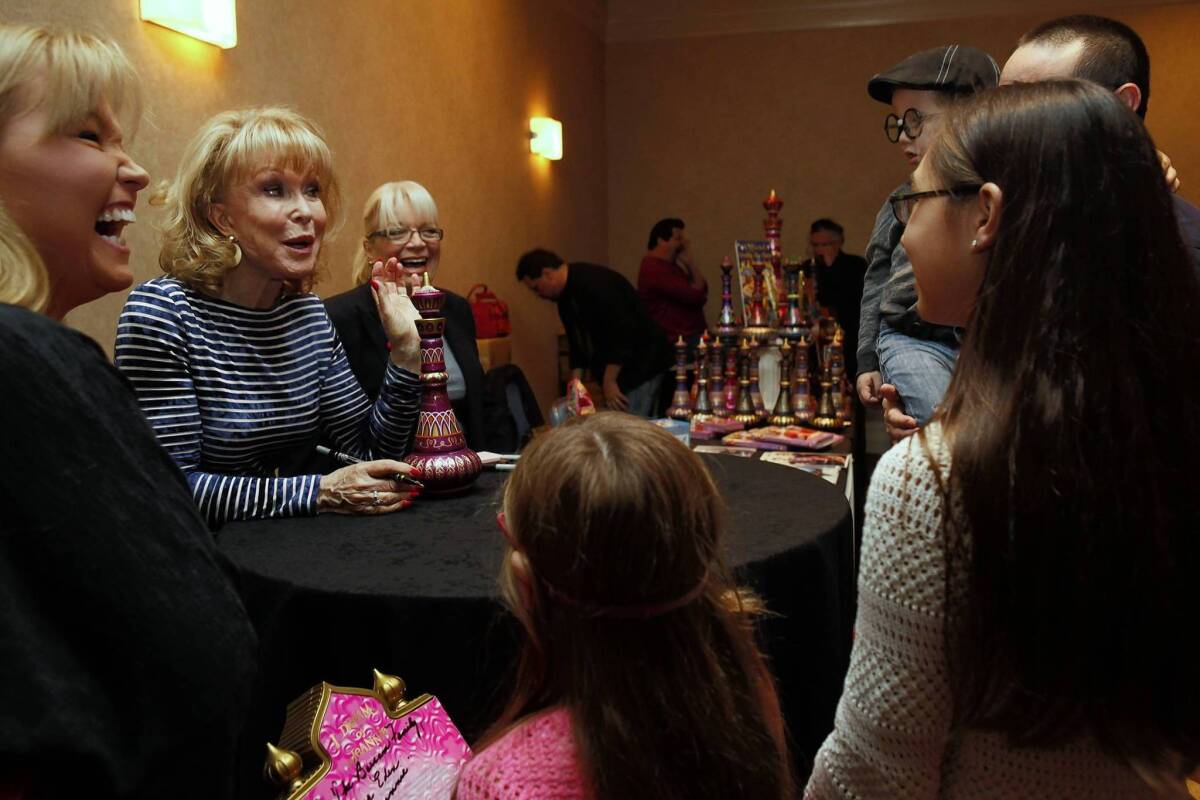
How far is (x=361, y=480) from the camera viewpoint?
191 cm

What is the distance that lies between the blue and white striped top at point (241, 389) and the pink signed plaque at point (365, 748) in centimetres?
88

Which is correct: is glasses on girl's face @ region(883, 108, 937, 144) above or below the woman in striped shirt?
above

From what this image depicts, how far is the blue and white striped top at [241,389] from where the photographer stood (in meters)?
1.82

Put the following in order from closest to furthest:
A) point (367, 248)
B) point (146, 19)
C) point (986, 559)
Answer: point (986, 559), point (146, 19), point (367, 248)

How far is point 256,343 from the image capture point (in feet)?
6.56

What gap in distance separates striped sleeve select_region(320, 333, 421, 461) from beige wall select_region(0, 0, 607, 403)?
0.45 m

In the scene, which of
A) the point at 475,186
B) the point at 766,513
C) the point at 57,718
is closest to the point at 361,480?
the point at 766,513

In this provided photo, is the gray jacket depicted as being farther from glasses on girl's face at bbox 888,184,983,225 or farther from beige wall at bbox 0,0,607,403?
beige wall at bbox 0,0,607,403

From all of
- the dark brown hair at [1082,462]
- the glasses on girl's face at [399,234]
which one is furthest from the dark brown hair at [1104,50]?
the glasses on girl's face at [399,234]

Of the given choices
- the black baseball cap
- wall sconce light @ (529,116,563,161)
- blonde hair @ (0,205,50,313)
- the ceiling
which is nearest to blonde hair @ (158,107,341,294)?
blonde hair @ (0,205,50,313)

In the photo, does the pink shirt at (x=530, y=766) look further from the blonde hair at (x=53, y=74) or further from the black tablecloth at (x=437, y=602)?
the blonde hair at (x=53, y=74)

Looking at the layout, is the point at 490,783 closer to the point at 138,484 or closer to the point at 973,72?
the point at 138,484

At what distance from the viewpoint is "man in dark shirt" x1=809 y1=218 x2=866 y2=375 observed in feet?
23.7

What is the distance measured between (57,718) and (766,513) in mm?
1366
